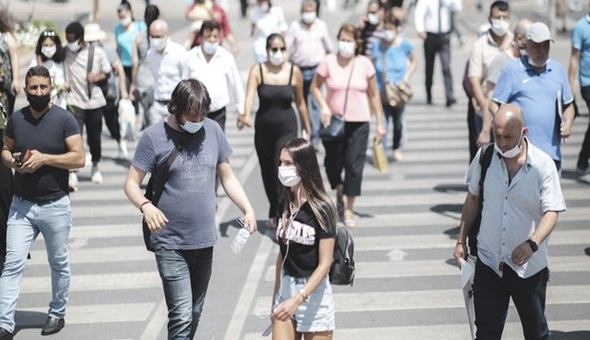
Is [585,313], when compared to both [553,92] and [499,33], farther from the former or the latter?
[499,33]

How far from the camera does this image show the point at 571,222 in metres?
12.3

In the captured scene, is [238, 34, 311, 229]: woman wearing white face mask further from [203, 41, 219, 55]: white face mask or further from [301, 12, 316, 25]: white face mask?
[301, 12, 316, 25]: white face mask

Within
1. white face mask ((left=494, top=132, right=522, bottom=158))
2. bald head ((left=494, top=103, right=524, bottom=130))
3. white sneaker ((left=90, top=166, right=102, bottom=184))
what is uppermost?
bald head ((left=494, top=103, right=524, bottom=130))

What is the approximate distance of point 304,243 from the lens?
682 centimetres

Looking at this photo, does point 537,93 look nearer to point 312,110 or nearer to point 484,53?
point 484,53

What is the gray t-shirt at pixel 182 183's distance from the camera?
7.45m

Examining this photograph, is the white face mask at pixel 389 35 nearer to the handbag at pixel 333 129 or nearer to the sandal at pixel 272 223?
the handbag at pixel 333 129

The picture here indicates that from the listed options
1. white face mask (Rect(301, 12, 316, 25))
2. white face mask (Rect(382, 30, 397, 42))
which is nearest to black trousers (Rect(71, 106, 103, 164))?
white face mask (Rect(301, 12, 316, 25))

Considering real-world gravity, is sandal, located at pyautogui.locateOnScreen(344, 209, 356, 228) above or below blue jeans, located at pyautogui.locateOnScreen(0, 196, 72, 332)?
below

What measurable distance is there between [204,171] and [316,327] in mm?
1262

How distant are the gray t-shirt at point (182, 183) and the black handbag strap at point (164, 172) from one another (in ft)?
0.06

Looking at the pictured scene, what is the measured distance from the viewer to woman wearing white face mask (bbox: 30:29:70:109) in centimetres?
1295

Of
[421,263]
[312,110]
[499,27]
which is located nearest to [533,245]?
[421,263]

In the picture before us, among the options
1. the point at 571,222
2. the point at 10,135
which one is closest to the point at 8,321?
the point at 10,135
